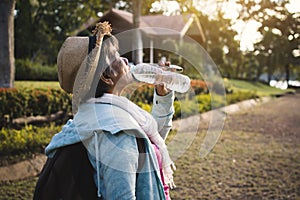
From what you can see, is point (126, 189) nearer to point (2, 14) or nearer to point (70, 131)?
point (70, 131)

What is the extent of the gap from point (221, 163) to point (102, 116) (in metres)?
4.80

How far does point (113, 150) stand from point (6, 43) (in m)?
6.31

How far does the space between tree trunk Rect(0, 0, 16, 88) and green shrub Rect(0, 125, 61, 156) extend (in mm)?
1857

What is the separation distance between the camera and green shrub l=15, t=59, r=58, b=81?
13.6m

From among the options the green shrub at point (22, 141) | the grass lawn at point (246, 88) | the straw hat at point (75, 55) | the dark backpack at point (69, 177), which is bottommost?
the grass lawn at point (246, 88)

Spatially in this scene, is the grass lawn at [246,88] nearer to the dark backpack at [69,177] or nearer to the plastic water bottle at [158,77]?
the plastic water bottle at [158,77]

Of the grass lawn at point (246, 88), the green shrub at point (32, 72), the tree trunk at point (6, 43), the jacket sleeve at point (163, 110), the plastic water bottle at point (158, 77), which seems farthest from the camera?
the grass lawn at point (246, 88)

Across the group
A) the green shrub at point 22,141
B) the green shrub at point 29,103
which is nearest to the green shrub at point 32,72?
the green shrub at point 29,103

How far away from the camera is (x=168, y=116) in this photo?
6.32 feet

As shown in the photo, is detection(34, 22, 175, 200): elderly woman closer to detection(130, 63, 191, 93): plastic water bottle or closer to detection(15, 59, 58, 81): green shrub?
detection(130, 63, 191, 93): plastic water bottle

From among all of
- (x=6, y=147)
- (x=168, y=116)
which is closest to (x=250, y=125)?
(x=6, y=147)

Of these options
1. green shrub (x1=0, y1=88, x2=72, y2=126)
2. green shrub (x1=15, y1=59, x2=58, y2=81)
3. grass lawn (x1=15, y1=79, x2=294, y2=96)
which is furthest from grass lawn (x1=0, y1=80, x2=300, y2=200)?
green shrub (x1=15, y1=59, x2=58, y2=81)

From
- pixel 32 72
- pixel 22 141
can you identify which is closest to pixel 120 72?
pixel 22 141

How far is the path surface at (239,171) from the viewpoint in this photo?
14.5ft
